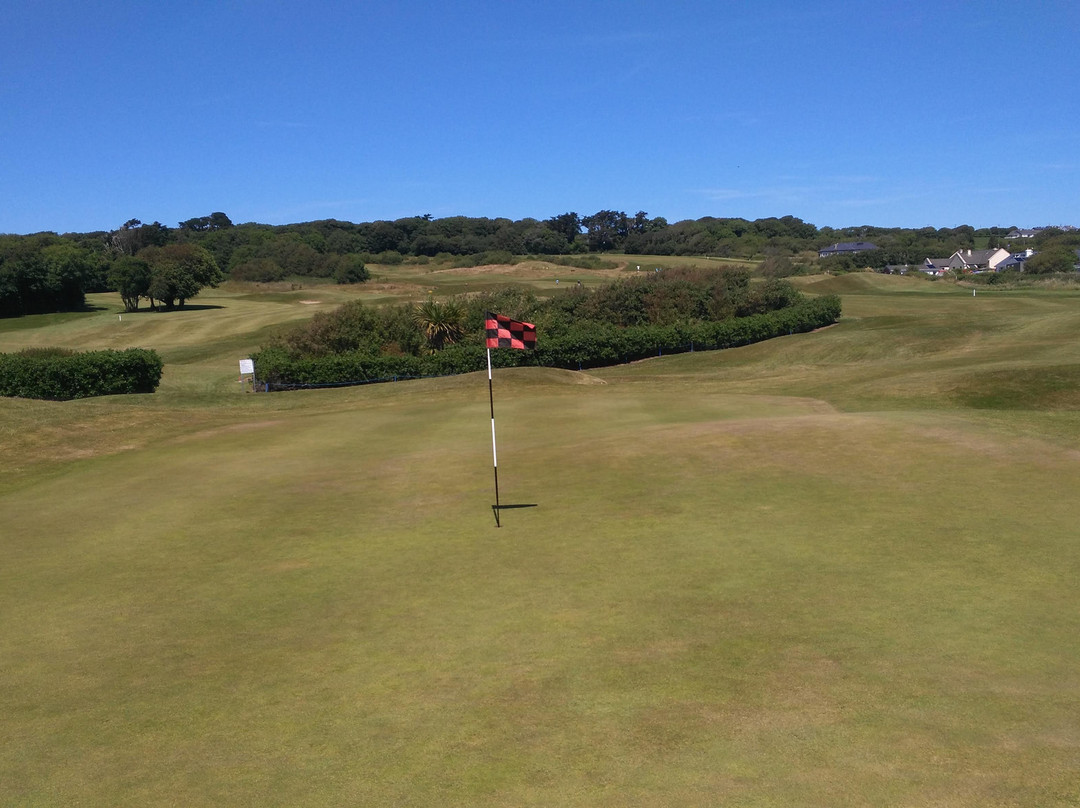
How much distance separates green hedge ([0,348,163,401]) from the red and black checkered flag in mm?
33630

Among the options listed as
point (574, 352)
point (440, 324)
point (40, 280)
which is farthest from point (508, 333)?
point (40, 280)

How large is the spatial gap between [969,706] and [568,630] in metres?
5.12

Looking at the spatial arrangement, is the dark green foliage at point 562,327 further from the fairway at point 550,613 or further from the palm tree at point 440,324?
the fairway at point 550,613

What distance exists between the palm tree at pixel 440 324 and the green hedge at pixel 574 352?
352cm

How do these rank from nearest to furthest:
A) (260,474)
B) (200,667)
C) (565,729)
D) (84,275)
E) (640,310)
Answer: (565,729), (200,667), (260,474), (640,310), (84,275)

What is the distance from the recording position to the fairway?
9.27 meters

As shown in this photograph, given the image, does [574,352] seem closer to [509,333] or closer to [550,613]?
[509,333]

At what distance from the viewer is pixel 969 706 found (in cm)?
1018

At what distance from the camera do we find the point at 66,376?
47031mm

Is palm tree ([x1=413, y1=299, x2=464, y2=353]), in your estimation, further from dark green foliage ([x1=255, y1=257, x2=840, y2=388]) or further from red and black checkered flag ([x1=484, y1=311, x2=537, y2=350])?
red and black checkered flag ([x1=484, y1=311, x2=537, y2=350])

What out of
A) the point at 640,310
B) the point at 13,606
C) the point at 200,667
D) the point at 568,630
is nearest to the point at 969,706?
the point at 568,630

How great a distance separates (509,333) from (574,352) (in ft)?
152

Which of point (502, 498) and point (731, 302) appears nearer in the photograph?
point (502, 498)

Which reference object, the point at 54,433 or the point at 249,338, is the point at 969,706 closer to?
the point at 54,433
